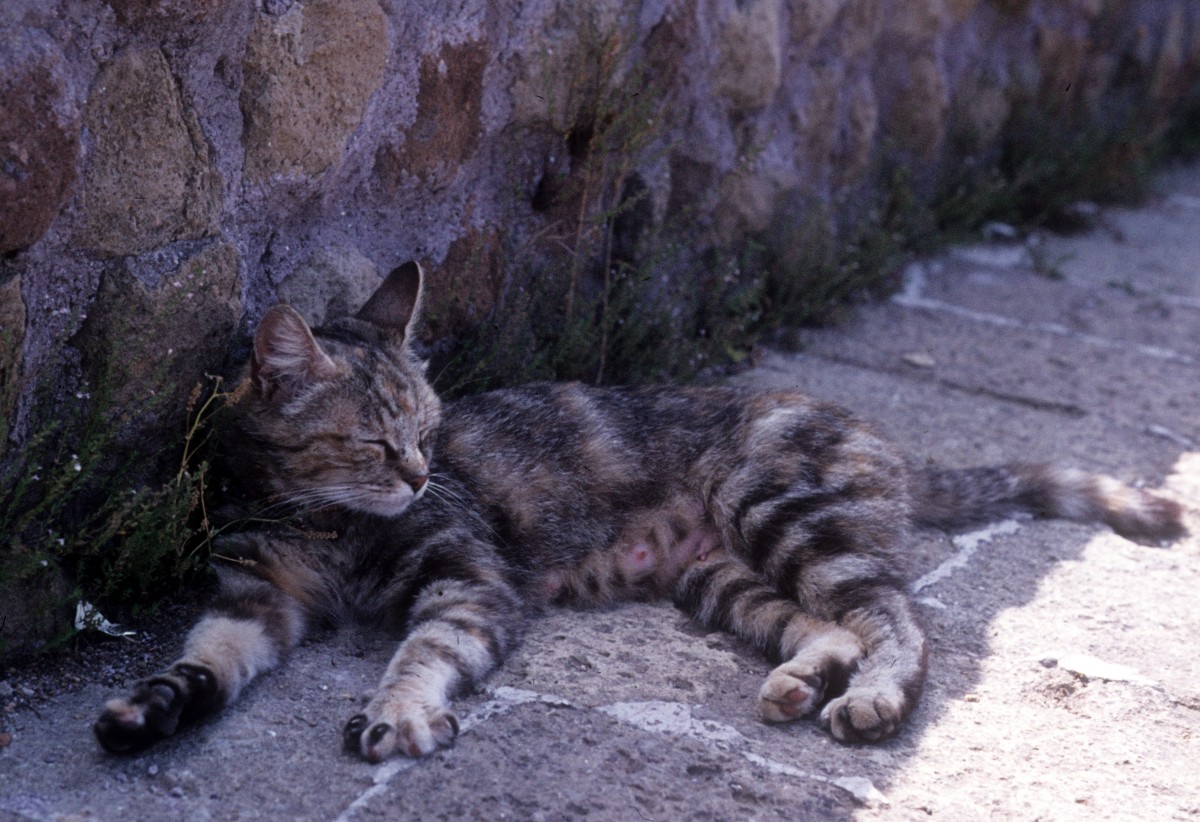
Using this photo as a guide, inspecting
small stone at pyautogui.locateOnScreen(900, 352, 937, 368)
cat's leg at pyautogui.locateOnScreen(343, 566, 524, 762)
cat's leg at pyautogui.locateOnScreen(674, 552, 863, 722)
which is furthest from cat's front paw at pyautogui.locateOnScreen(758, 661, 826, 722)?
small stone at pyautogui.locateOnScreen(900, 352, 937, 368)

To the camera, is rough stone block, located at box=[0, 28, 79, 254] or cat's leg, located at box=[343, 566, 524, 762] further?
cat's leg, located at box=[343, 566, 524, 762]

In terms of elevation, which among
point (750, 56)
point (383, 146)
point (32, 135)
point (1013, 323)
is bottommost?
point (1013, 323)

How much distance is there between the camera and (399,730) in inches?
115

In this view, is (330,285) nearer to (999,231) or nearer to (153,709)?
(153,709)

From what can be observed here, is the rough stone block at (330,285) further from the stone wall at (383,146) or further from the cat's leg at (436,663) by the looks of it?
the cat's leg at (436,663)

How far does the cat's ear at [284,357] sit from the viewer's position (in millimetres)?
3375

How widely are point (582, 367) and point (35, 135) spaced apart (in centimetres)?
240

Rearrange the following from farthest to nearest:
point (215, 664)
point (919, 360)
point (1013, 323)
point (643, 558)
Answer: point (1013, 323) → point (919, 360) → point (643, 558) → point (215, 664)

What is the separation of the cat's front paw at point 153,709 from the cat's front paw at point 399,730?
0.38 meters

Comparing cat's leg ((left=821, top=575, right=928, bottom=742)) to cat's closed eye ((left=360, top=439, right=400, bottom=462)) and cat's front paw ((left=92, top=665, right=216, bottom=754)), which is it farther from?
cat's front paw ((left=92, top=665, right=216, bottom=754))

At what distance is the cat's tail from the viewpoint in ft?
14.8

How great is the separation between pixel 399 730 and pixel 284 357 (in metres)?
1.14

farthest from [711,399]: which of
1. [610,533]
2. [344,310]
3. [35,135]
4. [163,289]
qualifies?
[35,135]

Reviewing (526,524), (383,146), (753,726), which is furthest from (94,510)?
(753,726)
